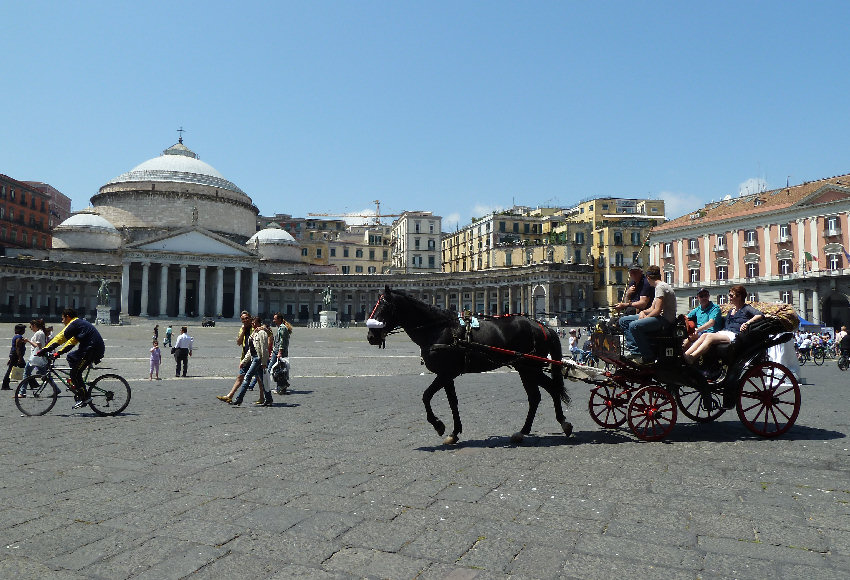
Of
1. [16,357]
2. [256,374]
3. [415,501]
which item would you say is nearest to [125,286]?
[16,357]

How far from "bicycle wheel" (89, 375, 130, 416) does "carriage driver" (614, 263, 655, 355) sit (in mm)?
8649

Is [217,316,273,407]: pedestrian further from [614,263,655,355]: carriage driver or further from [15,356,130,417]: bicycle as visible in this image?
[614,263,655,355]: carriage driver

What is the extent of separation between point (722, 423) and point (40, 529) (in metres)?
8.92

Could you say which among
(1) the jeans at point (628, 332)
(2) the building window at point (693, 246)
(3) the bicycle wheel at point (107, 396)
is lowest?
(3) the bicycle wheel at point (107, 396)

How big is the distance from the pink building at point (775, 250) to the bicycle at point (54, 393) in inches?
1669

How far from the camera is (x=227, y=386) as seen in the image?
16.8 meters

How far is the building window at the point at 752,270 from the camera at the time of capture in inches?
2154

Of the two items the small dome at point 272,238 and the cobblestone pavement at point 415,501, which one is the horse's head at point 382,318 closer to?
the cobblestone pavement at point 415,501

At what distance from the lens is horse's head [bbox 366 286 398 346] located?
27.7 ft

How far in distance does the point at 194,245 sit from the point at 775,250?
221 feet

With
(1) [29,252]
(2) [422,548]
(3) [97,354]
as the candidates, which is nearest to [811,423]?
(2) [422,548]

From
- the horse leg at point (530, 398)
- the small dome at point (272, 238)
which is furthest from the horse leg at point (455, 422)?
the small dome at point (272, 238)

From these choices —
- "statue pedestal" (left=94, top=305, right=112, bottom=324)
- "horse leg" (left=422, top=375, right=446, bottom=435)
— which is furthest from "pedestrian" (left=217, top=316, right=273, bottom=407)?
"statue pedestal" (left=94, top=305, right=112, bottom=324)

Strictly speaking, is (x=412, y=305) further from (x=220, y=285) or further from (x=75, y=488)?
(x=220, y=285)
